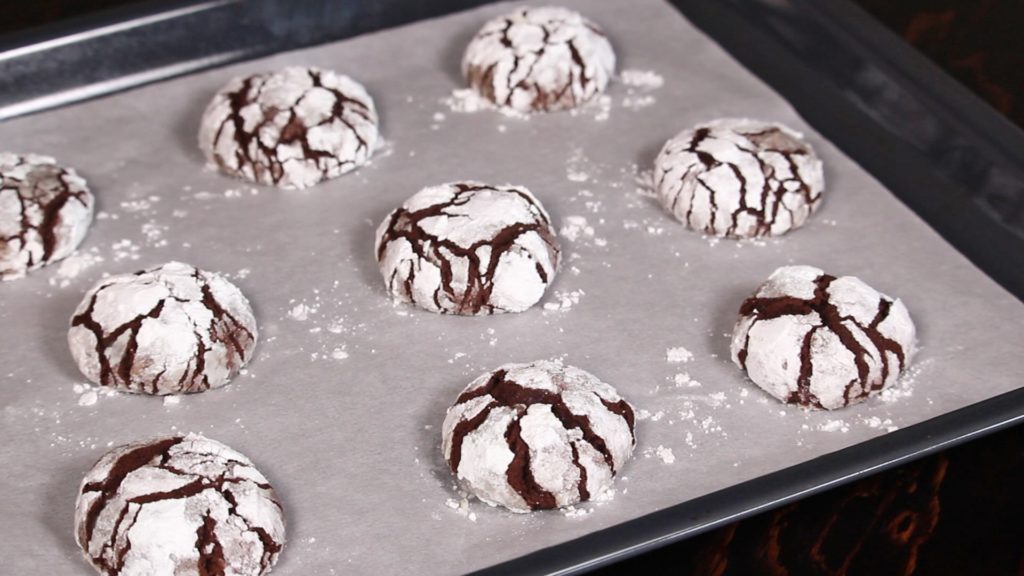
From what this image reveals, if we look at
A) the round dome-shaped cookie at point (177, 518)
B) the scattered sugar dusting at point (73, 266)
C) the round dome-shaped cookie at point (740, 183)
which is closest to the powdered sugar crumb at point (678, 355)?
the round dome-shaped cookie at point (740, 183)

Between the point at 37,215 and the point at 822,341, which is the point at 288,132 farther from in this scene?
the point at 822,341

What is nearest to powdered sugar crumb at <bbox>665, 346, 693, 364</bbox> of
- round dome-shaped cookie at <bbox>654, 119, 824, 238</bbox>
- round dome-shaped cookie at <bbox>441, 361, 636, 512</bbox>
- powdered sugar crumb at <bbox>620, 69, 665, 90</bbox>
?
round dome-shaped cookie at <bbox>441, 361, 636, 512</bbox>

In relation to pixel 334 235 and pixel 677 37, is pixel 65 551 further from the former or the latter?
pixel 677 37

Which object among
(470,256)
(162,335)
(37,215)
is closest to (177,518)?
(162,335)

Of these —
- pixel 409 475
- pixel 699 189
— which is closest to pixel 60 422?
pixel 409 475

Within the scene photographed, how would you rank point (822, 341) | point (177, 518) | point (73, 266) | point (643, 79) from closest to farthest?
point (177, 518) → point (822, 341) → point (73, 266) → point (643, 79)

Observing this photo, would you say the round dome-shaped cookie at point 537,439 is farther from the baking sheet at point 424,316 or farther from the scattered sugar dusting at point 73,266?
the scattered sugar dusting at point 73,266
